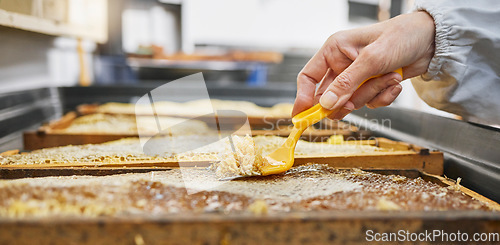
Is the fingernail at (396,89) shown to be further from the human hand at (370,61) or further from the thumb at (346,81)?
the thumb at (346,81)

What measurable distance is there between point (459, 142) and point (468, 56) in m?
0.31

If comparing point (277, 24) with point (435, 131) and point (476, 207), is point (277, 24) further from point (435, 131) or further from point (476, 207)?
point (476, 207)

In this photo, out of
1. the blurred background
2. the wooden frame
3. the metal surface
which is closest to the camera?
the metal surface

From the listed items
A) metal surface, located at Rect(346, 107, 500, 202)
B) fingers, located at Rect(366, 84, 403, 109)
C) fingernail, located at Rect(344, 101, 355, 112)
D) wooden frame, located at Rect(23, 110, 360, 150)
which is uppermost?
fingers, located at Rect(366, 84, 403, 109)

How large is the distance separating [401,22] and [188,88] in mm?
2227

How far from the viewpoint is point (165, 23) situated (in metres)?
6.76

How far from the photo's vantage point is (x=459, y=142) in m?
1.24

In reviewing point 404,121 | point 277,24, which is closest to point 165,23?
point 277,24

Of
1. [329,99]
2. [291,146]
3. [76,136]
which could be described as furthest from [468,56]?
[76,136]

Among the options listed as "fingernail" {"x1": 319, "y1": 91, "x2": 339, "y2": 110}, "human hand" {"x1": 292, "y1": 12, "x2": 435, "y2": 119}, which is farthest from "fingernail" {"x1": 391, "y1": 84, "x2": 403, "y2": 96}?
"fingernail" {"x1": 319, "y1": 91, "x2": 339, "y2": 110}

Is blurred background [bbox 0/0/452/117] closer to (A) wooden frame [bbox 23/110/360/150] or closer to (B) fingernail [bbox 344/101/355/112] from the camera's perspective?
(A) wooden frame [bbox 23/110/360/150]

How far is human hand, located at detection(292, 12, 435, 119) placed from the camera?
1.12 meters

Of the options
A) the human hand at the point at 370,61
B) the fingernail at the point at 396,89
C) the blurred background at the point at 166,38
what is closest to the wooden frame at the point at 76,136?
the human hand at the point at 370,61

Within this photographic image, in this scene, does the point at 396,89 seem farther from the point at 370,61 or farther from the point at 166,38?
the point at 166,38
